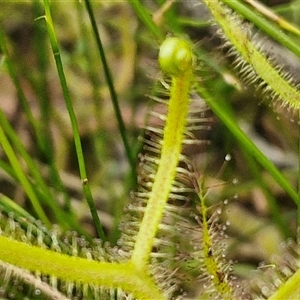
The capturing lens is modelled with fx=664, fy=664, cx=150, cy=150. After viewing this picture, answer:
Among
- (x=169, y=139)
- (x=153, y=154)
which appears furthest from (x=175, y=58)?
(x=153, y=154)

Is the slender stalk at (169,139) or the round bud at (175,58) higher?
the round bud at (175,58)

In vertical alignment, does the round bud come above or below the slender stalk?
above

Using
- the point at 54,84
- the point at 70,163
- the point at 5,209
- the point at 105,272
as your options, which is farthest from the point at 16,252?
the point at 54,84

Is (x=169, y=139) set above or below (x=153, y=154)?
below

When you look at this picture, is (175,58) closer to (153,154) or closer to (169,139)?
(169,139)

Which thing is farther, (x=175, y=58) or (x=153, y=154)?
(x=153, y=154)
